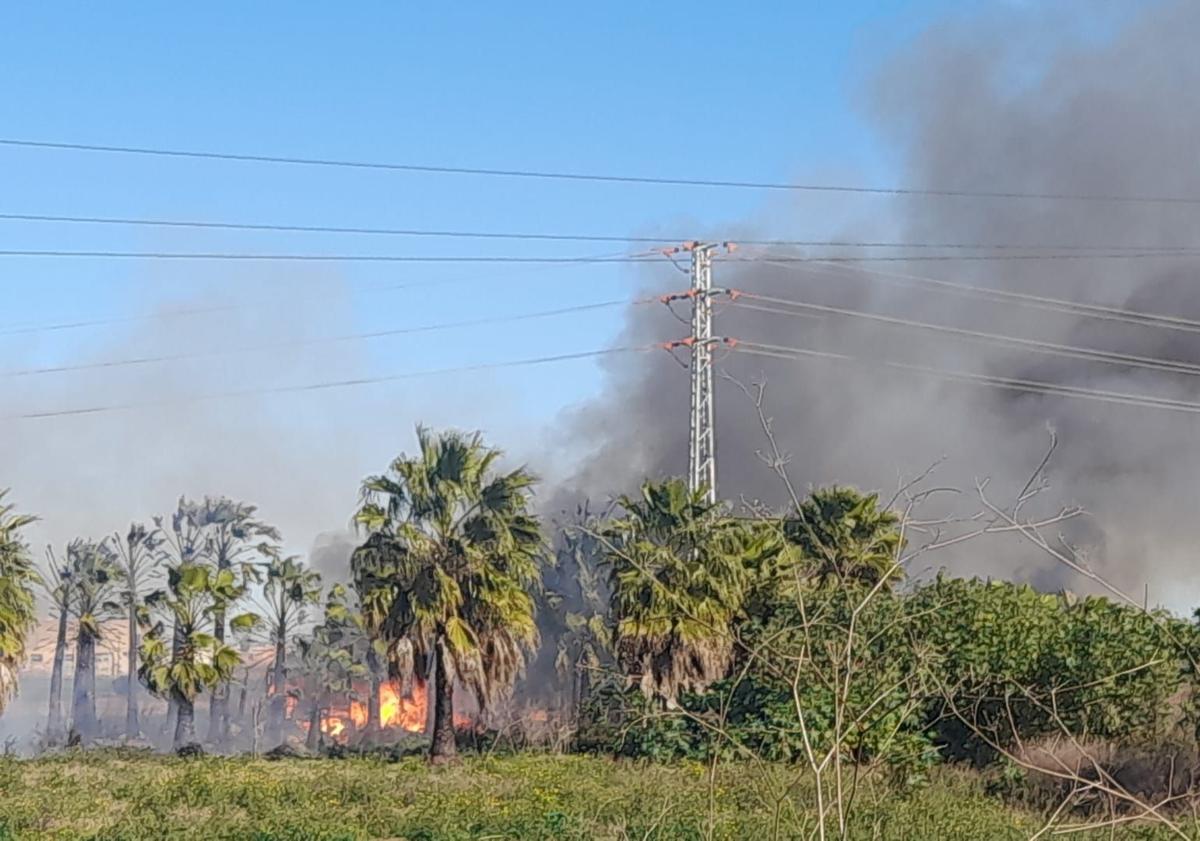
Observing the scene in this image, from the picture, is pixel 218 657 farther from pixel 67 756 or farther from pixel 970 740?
pixel 970 740

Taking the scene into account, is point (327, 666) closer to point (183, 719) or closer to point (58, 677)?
point (58, 677)

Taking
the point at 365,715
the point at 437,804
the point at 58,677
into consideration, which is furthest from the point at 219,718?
the point at 437,804

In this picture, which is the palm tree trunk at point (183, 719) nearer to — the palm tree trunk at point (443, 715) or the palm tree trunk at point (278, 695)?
the palm tree trunk at point (443, 715)

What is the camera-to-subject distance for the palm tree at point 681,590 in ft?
98.9

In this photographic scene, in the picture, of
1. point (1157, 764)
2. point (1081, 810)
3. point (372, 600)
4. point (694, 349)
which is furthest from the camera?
point (694, 349)

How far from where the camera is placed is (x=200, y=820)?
1869cm

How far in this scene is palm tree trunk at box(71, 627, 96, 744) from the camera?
5438 cm

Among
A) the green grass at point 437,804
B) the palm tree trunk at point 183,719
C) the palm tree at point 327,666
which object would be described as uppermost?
the palm tree at point 327,666

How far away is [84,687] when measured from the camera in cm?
6066

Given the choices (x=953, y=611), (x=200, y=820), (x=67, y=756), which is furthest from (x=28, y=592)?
(x=953, y=611)

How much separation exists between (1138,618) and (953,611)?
3352 millimetres

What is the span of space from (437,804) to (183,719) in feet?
64.7

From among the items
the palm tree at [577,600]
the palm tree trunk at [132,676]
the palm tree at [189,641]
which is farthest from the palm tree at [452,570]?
the palm tree trunk at [132,676]

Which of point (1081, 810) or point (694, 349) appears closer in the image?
point (1081, 810)
